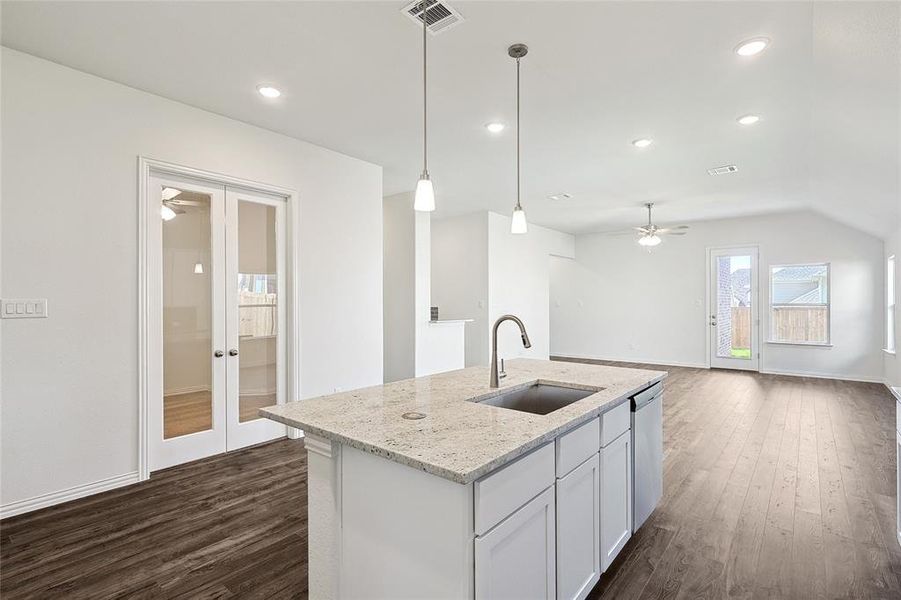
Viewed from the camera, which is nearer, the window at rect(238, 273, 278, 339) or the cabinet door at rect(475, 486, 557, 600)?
the cabinet door at rect(475, 486, 557, 600)

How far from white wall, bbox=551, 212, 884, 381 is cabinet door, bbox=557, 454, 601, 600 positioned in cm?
755

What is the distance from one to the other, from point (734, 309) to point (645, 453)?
22.9 feet

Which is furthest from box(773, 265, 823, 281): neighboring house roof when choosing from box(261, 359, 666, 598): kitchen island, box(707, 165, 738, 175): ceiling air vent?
box(261, 359, 666, 598): kitchen island

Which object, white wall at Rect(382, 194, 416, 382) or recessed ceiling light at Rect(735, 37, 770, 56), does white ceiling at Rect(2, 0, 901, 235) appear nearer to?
recessed ceiling light at Rect(735, 37, 770, 56)

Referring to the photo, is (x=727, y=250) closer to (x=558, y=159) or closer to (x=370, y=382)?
(x=558, y=159)

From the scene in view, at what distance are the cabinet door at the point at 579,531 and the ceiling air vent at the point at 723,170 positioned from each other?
4.39m

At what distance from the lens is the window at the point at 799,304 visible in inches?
286

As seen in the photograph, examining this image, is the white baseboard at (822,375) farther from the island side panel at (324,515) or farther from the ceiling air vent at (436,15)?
the island side panel at (324,515)

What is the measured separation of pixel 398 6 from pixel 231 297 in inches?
102

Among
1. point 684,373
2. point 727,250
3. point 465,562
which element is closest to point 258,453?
point 465,562

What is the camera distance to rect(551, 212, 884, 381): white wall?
273 inches

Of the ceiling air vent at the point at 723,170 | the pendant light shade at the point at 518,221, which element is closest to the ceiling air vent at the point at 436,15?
the pendant light shade at the point at 518,221

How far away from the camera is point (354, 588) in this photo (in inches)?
63.0

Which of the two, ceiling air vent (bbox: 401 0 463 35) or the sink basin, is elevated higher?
ceiling air vent (bbox: 401 0 463 35)
